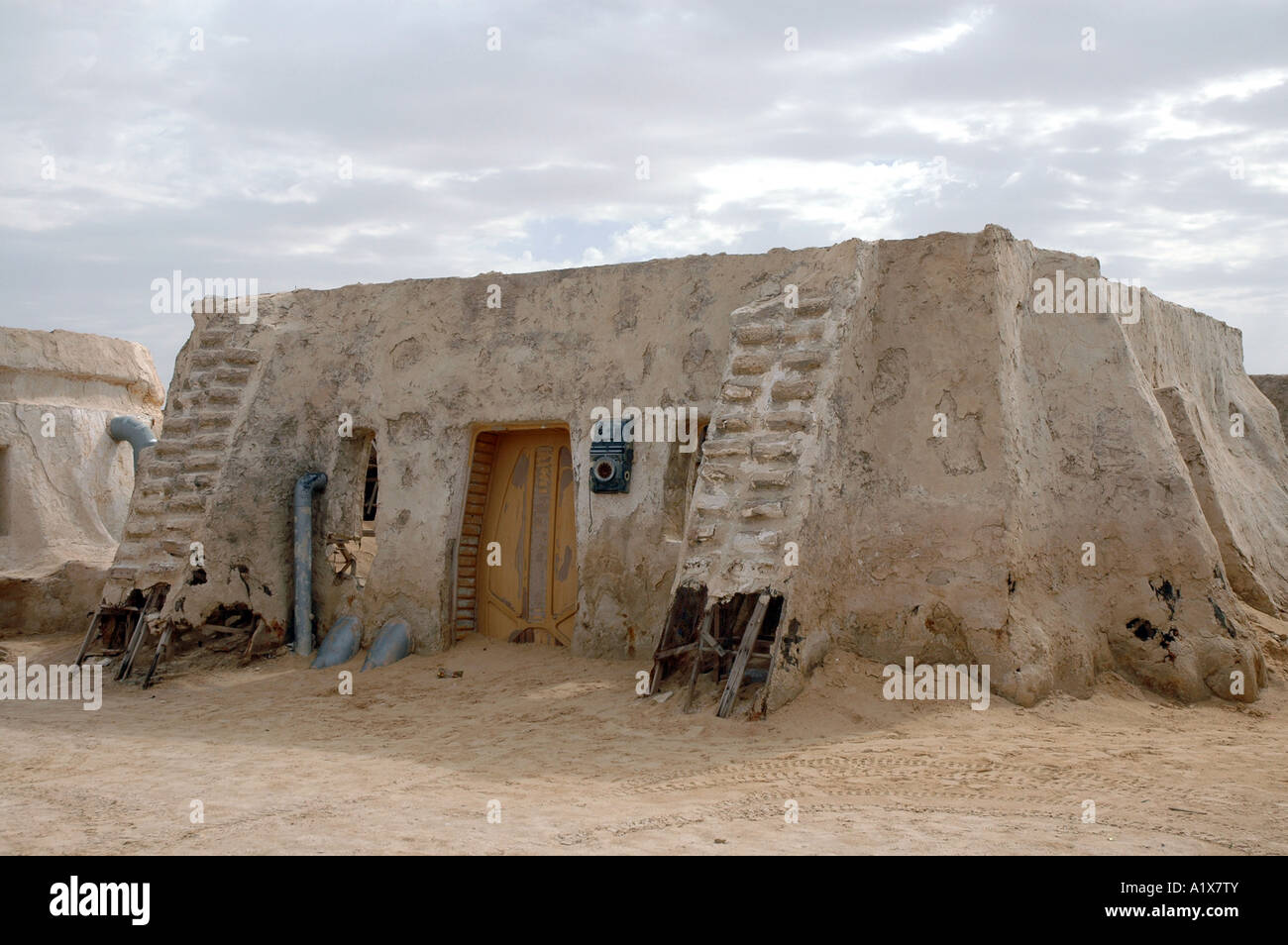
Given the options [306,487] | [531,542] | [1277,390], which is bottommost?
[531,542]

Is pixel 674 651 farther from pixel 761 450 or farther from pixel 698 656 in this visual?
pixel 761 450

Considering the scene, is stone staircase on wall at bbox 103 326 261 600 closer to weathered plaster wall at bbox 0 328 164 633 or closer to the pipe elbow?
the pipe elbow

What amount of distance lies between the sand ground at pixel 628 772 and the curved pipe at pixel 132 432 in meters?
6.48

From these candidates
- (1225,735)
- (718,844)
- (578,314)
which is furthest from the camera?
(578,314)

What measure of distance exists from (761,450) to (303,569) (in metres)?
4.45

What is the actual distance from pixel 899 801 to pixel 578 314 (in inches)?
212

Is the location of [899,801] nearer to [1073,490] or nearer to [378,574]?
[1073,490]

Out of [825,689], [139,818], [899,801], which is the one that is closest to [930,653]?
[825,689]

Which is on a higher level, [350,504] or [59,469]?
[59,469]

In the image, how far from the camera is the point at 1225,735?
256 inches

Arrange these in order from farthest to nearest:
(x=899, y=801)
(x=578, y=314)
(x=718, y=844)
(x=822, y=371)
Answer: (x=578, y=314) < (x=822, y=371) < (x=899, y=801) < (x=718, y=844)

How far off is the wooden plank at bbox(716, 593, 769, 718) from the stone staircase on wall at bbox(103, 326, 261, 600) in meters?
4.90

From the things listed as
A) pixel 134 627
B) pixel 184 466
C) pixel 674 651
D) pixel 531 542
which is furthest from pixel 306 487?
pixel 674 651

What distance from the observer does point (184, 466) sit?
32.5 feet
